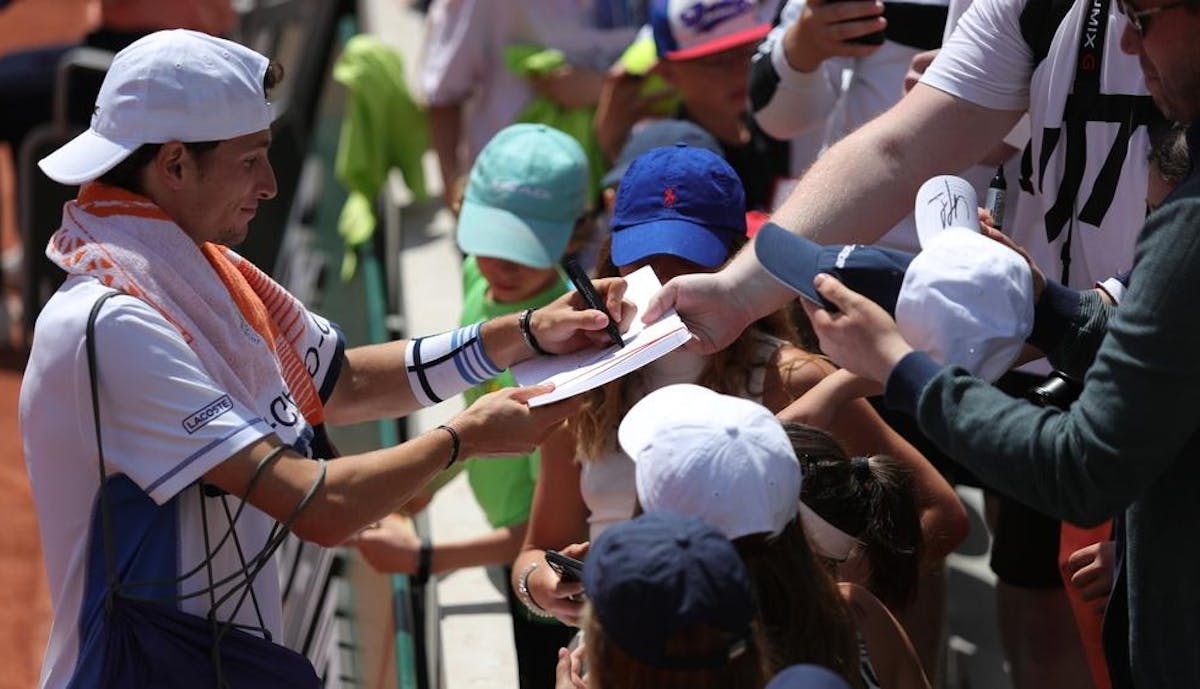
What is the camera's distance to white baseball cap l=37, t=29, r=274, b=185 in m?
2.92

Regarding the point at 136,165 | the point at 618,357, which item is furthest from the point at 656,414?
the point at 136,165

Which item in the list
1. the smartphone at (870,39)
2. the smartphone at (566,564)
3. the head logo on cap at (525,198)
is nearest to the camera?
the smartphone at (566,564)

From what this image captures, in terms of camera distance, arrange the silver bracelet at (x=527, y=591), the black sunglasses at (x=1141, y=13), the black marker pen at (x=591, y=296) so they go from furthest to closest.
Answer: the silver bracelet at (x=527, y=591) → the black marker pen at (x=591, y=296) → the black sunglasses at (x=1141, y=13)

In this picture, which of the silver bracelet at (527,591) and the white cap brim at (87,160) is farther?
the silver bracelet at (527,591)

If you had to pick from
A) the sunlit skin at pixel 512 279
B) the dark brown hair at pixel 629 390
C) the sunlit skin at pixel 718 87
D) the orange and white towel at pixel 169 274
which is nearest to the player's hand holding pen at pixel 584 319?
the dark brown hair at pixel 629 390

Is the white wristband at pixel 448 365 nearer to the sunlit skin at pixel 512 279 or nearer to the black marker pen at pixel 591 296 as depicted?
the black marker pen at pixel 591 296

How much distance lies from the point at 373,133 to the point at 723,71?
2.79 metres

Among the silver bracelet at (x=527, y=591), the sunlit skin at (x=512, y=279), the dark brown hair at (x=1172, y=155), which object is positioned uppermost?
the dark brown hair at (x=1172, y=155)

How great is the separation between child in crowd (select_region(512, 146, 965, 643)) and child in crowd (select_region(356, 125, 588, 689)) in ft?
1.30

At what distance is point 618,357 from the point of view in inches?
121

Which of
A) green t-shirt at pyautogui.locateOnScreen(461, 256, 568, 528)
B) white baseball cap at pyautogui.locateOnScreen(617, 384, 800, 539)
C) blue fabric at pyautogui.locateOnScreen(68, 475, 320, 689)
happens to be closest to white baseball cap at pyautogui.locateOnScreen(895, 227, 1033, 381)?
white baseball cap at pyautogui.locateOnScreen(617, 384, 800, 539)

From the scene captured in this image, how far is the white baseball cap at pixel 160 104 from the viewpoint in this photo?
9.57ft

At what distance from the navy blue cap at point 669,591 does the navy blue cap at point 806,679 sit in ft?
0.23

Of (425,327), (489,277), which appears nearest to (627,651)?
(489,277)
